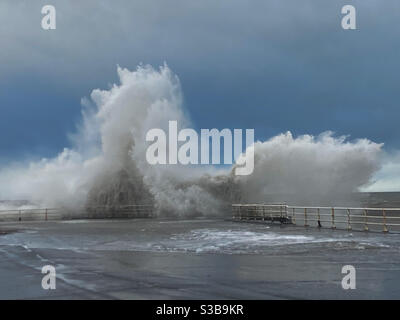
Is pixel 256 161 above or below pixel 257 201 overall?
above

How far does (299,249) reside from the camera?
1527cm

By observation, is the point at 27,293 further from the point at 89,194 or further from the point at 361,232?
the point at 89,194

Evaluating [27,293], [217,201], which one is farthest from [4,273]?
[217,201]

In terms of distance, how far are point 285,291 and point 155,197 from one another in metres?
40.9

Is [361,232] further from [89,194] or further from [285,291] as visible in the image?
[89,194]

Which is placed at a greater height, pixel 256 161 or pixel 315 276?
pixel 256 161

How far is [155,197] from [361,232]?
96.1 ft

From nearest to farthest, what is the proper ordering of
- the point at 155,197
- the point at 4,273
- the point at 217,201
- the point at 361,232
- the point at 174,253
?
the point at 4,273
the point at 174,253
the point at 361,232
the point at 155,197
the point at 217,201

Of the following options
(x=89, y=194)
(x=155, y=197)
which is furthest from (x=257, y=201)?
(x=89, y=194)

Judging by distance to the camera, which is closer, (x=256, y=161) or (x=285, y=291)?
(x=285, y=291)

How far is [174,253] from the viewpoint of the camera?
47.6 ft

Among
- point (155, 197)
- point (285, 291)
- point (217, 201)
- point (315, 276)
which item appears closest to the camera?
point (285, 291)
